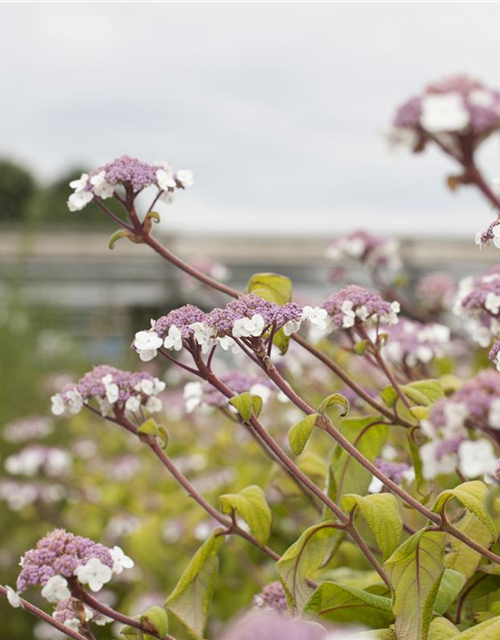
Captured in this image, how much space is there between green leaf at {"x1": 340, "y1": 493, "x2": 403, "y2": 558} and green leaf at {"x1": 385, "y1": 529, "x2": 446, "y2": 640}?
0.29 ft

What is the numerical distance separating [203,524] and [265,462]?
154cm

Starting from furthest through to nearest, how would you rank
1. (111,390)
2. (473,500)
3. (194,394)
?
1. (194,394)
2. (111,390)
3. (473,500)

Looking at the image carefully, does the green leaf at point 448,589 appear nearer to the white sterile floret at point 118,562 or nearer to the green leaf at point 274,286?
the white sterile floret at point 118,562

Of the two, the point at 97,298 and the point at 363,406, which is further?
the point at 97,298

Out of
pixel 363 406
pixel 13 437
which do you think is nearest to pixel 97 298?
pixel 13 437

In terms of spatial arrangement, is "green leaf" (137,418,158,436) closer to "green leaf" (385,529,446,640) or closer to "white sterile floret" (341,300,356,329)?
"white sterile floret" (341,300,356,329)

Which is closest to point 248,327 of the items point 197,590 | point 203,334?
point 203,334

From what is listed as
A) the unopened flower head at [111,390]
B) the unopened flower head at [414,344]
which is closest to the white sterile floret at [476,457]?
the unopened flower head at [111,390]

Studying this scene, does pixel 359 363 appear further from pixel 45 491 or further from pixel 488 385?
pixel 488 385

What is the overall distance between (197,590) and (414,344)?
0.89 m

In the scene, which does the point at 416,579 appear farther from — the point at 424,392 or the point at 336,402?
the point at 424,392

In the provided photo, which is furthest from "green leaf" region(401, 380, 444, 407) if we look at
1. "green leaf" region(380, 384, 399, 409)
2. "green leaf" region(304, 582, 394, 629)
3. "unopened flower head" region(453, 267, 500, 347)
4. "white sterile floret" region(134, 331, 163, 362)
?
"white sterile floret" region(134, 331, 163, 362)

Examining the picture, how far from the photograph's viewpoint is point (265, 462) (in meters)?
4.82

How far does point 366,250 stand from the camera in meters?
3.56
